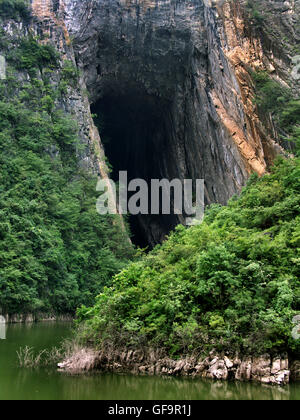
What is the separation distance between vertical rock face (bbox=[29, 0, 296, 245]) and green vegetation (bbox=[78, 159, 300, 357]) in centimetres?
1066

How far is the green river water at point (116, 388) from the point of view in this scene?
5897 mm

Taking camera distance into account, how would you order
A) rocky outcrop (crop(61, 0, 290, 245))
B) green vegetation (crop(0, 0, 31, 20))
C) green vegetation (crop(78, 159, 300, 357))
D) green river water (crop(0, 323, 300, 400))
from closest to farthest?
green river water (crop(0, 323, 300, 400)) → green vegetation (crop(78, 159, 300, 357)) → rocky outcrop (crop(61, 0, 290, 245)) → green vegetation (crop(0, 0, 31, 20))

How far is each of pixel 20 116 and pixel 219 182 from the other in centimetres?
1014

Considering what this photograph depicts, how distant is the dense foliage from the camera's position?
17.7 m

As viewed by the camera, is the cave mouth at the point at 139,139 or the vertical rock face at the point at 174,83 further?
the cave mouth at the point at 139,139

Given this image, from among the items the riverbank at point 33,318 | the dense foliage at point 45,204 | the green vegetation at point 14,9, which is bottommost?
the riverbank at point 33,318

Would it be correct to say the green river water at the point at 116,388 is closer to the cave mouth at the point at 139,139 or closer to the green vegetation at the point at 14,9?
the cave mouth at the point at 139,139

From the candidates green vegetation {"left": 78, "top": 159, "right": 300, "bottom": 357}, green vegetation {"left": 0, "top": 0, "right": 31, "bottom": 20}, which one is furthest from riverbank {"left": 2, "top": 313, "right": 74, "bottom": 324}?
green vegetation {"left": 0, "top": 0, "right": 31, "bottom": 20}

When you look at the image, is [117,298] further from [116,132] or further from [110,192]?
[116,132]

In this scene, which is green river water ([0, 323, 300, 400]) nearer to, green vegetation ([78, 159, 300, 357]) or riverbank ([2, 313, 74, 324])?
green vegetation ([78, 159, 300, 357])

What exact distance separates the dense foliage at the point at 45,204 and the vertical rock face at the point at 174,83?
99.3 inches

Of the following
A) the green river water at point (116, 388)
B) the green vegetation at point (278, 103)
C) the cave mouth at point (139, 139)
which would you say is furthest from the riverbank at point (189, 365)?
the cave mouth at point (139, 139)

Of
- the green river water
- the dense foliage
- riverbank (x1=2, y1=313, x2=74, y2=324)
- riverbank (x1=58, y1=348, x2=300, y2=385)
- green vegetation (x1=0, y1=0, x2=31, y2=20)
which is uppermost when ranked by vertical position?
green vegetation (x1=0, y1=0, x2=31, y2=20)

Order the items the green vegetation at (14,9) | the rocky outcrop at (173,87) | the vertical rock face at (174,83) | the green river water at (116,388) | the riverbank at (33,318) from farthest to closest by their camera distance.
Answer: the green vegetation at (14,9) < the rocky outcrop at (173,87) < the vertical rock face at (174,83) < the riverbank at (33,318) < the green river water at (116,388)
